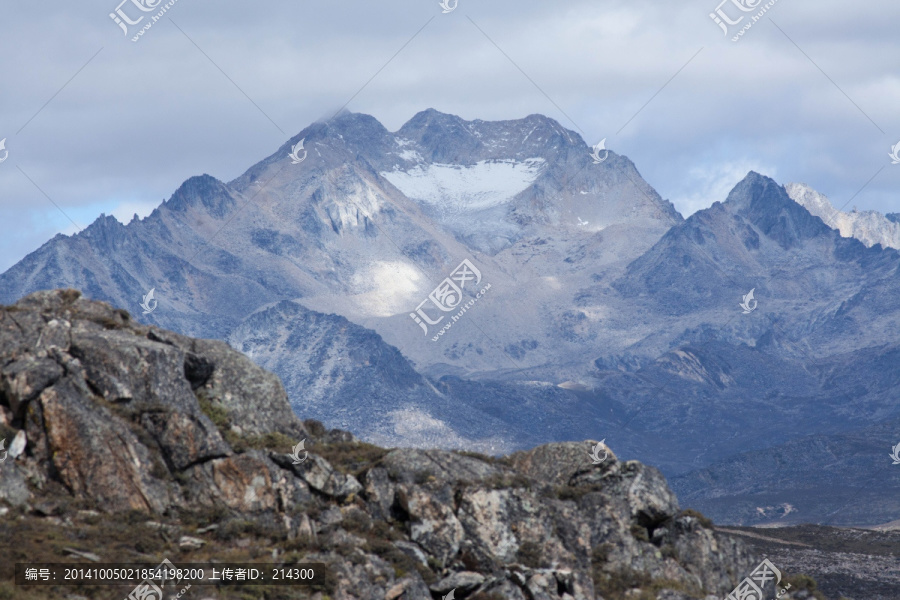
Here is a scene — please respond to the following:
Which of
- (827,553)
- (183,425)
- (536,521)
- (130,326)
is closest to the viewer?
(183,425)

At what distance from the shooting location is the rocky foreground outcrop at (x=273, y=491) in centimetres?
5275

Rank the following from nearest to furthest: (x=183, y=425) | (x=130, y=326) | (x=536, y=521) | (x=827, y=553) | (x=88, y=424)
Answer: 1. (x=88, y=424)
2. (x=183, y=425)
3. (x=536, y=521)
4. (x=130, y=326)
5. (x=827, y=553)

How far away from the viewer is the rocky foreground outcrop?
173 ft

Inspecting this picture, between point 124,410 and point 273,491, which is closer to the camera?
point 124,410

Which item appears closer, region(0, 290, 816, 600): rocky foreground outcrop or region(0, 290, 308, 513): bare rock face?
region(0, 290, 816, 600): rocky foreground outcrop

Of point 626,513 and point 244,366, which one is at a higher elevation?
point 244,366

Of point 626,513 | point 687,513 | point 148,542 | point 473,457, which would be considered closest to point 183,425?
point 148,542

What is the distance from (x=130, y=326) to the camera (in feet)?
219

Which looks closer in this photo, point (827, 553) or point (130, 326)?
point (130, 326)

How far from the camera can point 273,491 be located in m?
57.5

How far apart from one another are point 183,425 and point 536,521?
760 inches

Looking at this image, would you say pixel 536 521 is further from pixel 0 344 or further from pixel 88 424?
pixel 0 344

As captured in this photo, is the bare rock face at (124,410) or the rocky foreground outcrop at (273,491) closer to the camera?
the rocky foreground outcrop at (273,491)

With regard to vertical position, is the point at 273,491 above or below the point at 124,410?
below
